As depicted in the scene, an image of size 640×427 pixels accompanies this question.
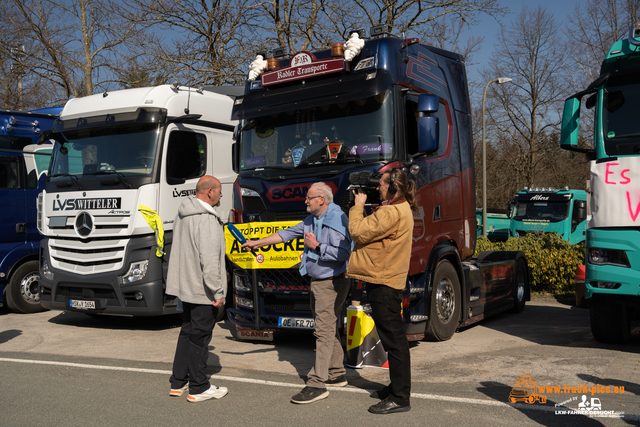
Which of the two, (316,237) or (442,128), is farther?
(442,128)

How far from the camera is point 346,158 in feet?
22.2

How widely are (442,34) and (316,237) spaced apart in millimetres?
15124

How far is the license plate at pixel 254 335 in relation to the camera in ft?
23.8

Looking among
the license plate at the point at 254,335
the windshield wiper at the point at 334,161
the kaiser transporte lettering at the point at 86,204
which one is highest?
the windshield wiper at the point at 334,161

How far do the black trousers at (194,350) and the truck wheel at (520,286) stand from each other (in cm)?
677

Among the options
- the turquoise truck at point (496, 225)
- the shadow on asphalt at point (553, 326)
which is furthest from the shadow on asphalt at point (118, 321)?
the turquoise truck at point (496, 225)

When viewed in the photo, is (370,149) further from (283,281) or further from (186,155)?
(186,155)

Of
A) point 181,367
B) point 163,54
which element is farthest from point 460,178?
→ point 163,54

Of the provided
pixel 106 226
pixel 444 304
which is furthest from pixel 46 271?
pixel 444 304

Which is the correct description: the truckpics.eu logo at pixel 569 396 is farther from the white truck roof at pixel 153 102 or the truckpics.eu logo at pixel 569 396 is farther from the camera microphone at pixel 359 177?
the white truck roof at pixel 153 102

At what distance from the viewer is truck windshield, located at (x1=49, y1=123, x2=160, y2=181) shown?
859 centimetres

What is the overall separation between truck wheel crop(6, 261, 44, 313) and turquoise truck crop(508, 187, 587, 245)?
17.3 m

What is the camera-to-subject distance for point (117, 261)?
27.6 feet

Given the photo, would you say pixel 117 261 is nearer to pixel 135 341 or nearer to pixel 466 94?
pixel 135 341
